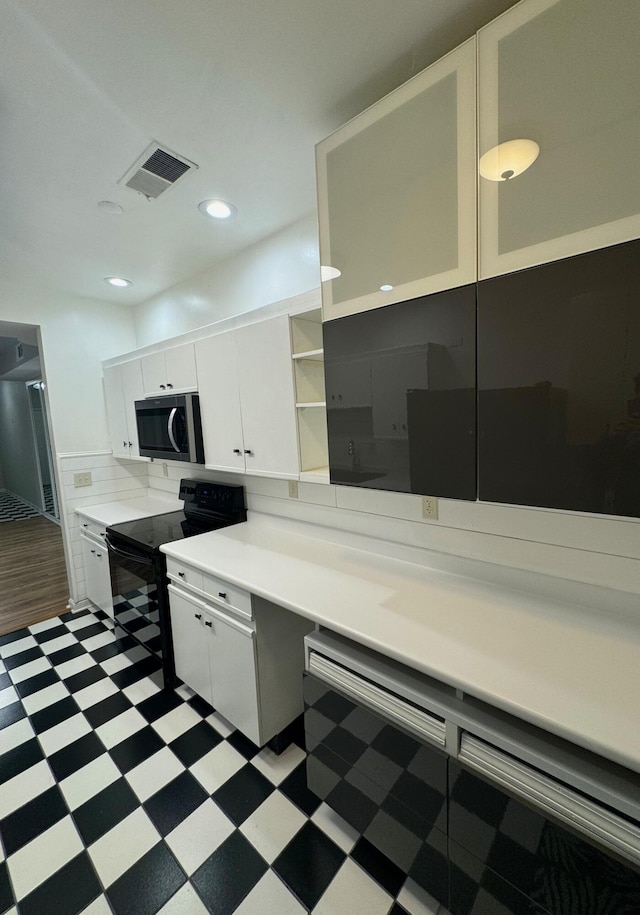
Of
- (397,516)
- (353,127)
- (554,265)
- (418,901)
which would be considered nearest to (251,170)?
(353,127)

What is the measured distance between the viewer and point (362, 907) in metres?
1.15

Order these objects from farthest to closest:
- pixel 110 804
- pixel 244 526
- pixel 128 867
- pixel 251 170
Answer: pixel 244 526 < pixel 251 170 < pixel 110 804 < pixel 128 867

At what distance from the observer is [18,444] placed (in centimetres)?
696

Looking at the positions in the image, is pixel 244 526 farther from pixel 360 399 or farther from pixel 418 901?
pixel 418 901

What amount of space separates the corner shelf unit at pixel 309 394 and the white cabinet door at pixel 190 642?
88 centimetres

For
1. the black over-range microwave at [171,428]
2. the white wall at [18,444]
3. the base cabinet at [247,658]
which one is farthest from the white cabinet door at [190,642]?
the white wall at [18,444]

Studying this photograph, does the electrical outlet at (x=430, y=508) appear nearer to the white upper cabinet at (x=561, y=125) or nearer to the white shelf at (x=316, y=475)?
the white shelf at (x=316, y=475)

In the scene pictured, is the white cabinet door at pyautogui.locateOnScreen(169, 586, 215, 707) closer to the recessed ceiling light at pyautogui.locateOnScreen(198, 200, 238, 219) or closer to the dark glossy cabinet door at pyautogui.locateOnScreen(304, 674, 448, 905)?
the dark glossy cabinet door at pyautogui.locateOnScreen(304, 674, 448, 905)

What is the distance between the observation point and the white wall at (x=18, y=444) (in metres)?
6.33

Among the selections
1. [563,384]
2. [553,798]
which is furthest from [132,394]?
[553,798]

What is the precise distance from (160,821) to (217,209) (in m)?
2.68

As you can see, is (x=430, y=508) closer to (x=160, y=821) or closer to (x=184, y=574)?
(x=184, y=574)

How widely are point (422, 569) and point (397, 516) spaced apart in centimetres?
24

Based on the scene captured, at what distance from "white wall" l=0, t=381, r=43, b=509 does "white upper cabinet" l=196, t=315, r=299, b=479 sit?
5817 mm
